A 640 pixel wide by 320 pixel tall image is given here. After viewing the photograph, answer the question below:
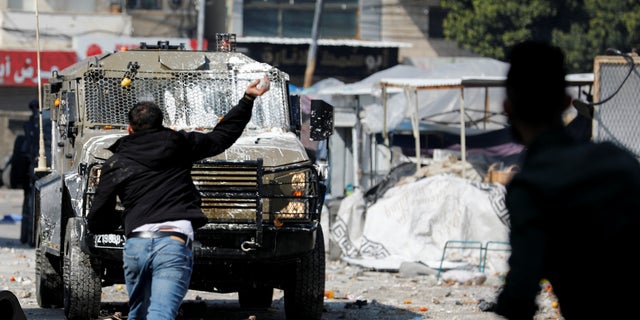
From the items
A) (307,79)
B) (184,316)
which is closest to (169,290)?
(184,316)

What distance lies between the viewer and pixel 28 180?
19.3 metres

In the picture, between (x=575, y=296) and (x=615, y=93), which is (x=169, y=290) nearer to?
(x=575, y=296)

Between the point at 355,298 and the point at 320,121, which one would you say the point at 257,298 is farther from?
the point at 320,121

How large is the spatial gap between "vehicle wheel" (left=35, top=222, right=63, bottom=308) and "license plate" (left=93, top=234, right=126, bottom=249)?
209 centimetres

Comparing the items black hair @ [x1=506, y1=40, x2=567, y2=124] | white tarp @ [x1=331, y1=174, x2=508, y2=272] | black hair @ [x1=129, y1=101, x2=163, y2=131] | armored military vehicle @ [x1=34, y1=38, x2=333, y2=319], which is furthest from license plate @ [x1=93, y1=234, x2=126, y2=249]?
white tarp @ [x1=331, y1=174, x2=508, y2=272]

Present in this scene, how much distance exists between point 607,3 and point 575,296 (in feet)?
113

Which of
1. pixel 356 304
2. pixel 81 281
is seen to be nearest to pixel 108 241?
pixel 81 281

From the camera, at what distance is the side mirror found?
1093cm

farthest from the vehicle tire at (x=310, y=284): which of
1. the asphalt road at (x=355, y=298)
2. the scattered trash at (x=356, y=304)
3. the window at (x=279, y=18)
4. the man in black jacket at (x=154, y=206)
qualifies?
the window at (x=279, y=18)

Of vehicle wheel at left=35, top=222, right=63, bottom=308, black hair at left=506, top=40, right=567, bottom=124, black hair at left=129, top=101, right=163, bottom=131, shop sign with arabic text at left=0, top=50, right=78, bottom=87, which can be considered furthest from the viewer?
shop sign with arabic text at left=0, top=50, right=78, bottom=87

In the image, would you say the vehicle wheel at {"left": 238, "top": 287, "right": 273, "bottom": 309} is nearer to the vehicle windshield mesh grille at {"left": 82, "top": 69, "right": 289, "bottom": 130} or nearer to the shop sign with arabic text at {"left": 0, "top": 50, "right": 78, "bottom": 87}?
the vehicle windshield mesh grille at {"left": 82, "top": 69, "right": 289, "bottom": 130}

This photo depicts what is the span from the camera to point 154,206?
22.4ft

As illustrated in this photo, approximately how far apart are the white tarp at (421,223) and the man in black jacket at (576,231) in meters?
12.1

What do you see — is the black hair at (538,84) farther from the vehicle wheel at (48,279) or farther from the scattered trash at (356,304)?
the scattered trash at (356,304)
